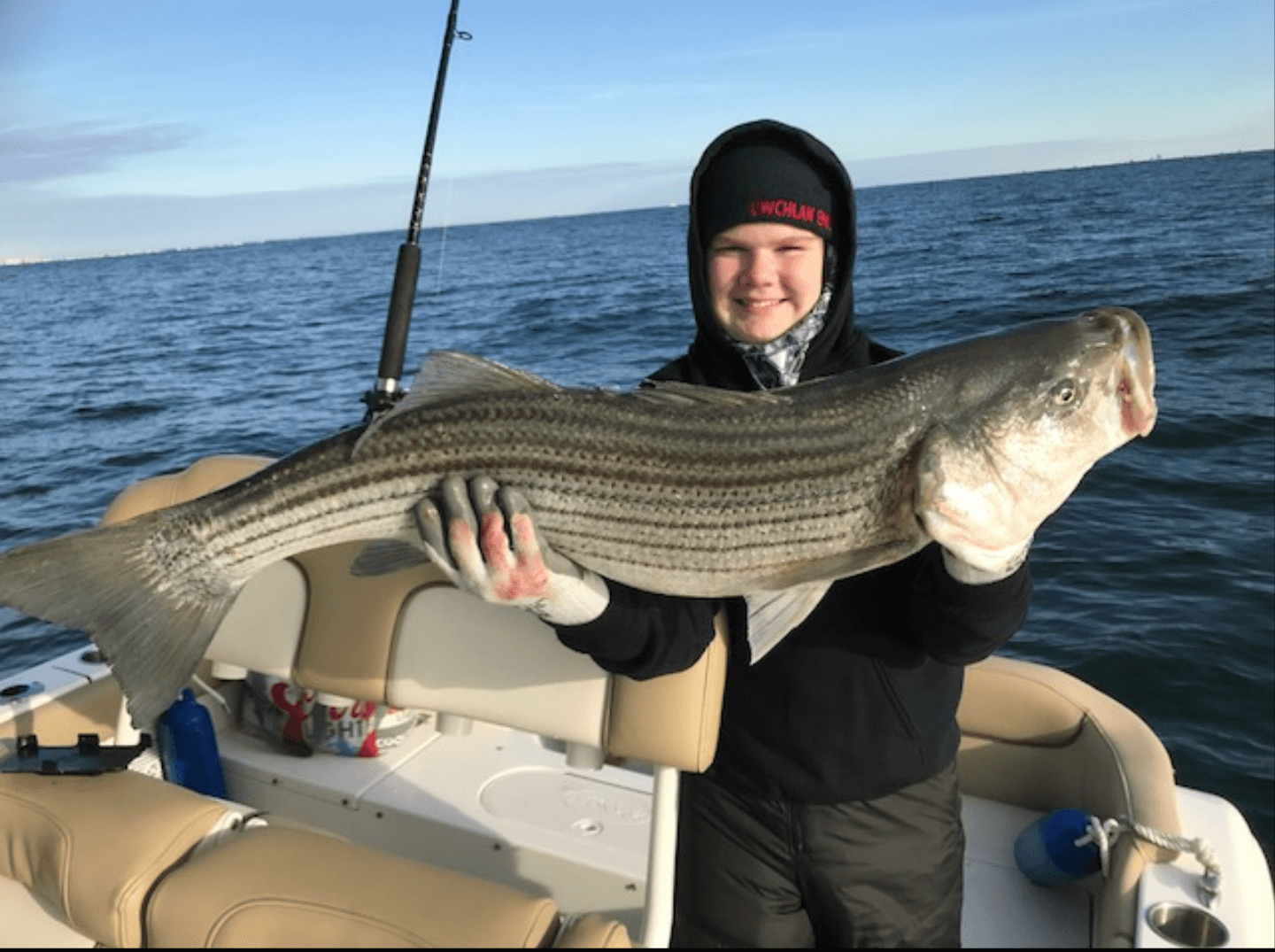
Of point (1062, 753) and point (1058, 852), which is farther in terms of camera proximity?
point (1062, 753)

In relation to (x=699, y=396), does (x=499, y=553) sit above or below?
below

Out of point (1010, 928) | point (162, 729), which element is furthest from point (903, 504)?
point (162, 729)

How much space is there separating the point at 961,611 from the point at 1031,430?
1.91 feet

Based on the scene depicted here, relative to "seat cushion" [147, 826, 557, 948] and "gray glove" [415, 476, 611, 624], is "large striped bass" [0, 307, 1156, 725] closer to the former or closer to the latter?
"gray glove" [415, 476, 611, 624]

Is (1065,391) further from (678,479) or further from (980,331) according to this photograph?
(980,331)

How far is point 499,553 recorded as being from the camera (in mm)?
2865

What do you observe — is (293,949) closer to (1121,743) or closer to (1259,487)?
(1121,743)

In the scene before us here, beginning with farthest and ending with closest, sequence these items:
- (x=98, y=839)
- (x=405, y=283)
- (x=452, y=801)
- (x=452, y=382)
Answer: (x=405, y=283)
(x=452, y=801)
(x=98, y=839)
(x=452, y=382)

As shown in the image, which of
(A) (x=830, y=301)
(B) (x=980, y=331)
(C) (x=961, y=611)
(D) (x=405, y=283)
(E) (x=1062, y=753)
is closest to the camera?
(C) (x=961, y=611)

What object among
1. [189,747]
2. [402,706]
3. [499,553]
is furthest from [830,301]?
[189,747]

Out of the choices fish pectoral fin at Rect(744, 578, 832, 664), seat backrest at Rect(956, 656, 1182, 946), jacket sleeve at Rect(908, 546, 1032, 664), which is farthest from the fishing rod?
seat backrest at Rect(956, 656, 1182, 946)

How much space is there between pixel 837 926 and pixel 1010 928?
5.33ft

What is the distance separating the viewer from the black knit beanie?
333cm

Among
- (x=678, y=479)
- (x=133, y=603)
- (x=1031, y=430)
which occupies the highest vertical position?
(x=1031, y=430)
